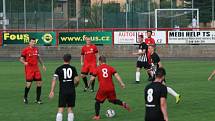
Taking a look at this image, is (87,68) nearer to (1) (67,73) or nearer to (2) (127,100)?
(2) (127,100)

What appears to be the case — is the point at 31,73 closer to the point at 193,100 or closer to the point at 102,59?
the point at 102,59

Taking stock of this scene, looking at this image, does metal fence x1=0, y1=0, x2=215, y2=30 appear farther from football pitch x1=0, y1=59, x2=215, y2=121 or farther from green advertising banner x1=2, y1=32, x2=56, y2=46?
football pitch x1=0, y1=59, x2=215, y2=121

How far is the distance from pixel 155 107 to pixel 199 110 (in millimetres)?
6212

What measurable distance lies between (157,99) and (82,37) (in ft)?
110

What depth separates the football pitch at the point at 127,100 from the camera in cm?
1628

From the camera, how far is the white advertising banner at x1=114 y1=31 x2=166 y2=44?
4366cm

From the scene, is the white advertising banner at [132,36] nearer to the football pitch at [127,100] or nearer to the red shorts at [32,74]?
the football pitch at [127,100]

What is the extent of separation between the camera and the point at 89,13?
169ft

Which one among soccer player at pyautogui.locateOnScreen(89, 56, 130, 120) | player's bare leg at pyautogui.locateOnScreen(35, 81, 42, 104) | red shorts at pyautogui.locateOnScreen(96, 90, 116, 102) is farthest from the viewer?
player's bare leg at pyautogui.locateOnScreen(35, 81, 42, 104)

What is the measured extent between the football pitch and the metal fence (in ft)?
58.4

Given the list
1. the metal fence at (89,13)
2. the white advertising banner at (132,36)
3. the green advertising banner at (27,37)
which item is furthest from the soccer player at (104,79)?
the metal fence at (89,13)

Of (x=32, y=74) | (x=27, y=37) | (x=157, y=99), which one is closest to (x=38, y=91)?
(x=32, y=74)

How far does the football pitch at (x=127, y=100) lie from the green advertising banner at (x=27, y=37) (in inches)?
475

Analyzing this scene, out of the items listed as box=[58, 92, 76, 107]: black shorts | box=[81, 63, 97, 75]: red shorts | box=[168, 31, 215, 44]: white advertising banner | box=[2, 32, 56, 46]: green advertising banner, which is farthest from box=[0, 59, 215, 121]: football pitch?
box=[2, 32, 56, 46]: green advertising banner
